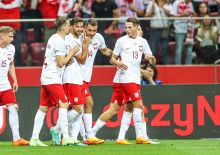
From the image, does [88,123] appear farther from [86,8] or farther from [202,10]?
[202,10]

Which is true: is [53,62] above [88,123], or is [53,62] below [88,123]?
above

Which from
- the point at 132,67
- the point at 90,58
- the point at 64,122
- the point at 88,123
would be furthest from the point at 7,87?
the point at 132,67

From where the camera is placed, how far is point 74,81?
703 inches

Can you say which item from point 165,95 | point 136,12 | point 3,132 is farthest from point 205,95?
point 3,132

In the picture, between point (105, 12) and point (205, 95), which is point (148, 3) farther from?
point (205, 95)

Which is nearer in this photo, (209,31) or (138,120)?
(138,120)

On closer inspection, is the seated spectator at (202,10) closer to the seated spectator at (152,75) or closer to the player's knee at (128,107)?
Answer: the seated spectator at (152,75)

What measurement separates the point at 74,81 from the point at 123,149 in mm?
1800

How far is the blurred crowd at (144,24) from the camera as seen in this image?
21.9m

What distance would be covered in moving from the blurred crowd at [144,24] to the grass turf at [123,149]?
3.94m

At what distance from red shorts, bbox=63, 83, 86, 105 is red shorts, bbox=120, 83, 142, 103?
38.4 inches

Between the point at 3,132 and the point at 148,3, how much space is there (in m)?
4.96

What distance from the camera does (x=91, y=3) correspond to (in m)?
22.9

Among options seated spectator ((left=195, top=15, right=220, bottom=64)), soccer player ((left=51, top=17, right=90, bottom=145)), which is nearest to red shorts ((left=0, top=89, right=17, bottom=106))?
soccer player ((left=51, top=17, right=90, bottom=145))
